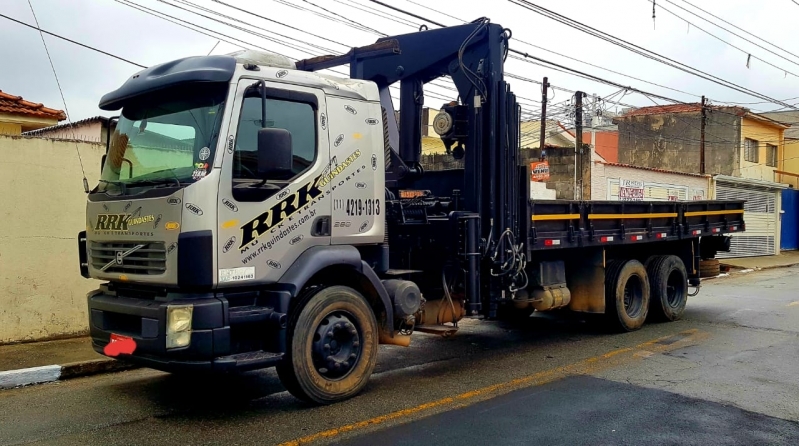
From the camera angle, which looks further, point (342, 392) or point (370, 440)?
Answer: point (342, 392)

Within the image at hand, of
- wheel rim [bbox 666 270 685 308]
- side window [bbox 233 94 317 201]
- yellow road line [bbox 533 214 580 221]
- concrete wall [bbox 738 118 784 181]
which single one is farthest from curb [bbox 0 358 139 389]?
concrete wall [bbox 738 118 784 181]

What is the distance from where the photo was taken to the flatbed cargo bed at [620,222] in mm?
8328

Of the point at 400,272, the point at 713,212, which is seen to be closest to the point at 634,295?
the point at 713,212

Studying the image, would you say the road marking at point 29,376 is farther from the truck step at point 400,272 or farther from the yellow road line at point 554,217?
the yellow road line at point 554,217

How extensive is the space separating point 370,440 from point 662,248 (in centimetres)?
744

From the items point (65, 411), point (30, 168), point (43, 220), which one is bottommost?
point (65, 411)

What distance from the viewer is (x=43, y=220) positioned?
8.73 meters

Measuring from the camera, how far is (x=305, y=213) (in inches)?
233

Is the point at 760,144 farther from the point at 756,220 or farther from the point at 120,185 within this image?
the point at 120,185

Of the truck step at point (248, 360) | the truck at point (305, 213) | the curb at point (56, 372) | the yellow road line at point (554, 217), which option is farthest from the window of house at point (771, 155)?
the truck step at point (248, 360)

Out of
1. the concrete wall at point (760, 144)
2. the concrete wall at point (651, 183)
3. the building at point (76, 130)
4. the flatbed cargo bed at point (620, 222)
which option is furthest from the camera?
the concrete wall at point (760, 144)

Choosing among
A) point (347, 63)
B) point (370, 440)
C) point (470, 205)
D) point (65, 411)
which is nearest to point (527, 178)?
point (470, 205)

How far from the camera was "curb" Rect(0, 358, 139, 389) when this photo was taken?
693 cm

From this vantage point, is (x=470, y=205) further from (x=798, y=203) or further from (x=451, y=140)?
(x=798, y=203)
